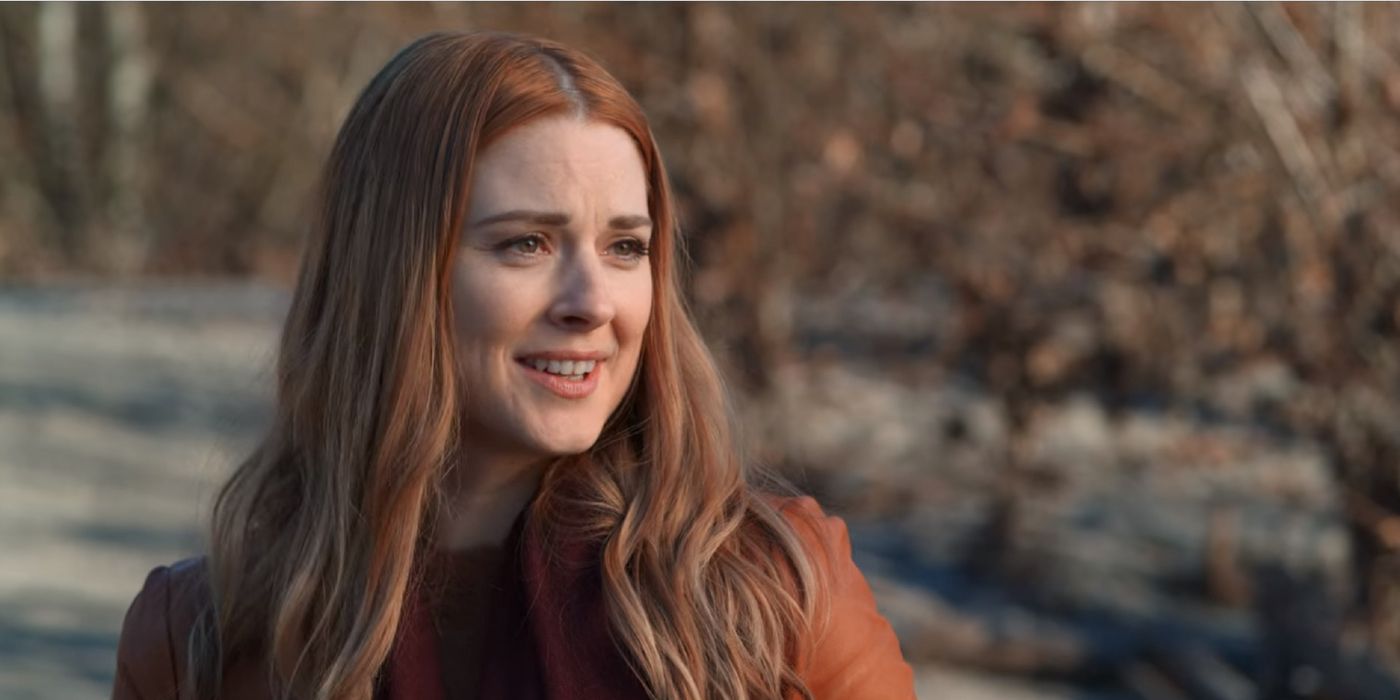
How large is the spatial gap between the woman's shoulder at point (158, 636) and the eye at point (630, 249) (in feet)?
2.26

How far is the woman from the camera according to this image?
209 cm

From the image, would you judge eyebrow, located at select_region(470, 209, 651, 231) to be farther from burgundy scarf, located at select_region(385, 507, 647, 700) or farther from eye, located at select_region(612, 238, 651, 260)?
burgundy scarf, located at select_region(385, 507, 647, 700)

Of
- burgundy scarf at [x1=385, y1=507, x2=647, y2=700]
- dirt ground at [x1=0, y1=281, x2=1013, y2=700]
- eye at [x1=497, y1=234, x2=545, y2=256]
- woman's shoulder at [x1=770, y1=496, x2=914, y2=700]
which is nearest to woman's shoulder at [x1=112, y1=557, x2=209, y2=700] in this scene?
burgundy scarf at [x1=385, y1=507, x2=647, y2=700]

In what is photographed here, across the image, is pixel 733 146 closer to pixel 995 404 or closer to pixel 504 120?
pixel 995 404

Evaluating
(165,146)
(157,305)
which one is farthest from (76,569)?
(165,146)

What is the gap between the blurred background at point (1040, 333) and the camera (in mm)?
5195

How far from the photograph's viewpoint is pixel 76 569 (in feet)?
23.4

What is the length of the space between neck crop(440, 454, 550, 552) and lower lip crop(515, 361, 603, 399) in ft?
0.47

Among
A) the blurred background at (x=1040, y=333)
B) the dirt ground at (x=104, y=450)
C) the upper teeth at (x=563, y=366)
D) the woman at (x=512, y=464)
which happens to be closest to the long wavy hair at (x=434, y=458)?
the woman at (x=512, y=464)

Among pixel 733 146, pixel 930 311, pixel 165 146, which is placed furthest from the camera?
pixel 165 146

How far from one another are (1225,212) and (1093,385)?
1272mm

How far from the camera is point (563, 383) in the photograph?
7.00 ft

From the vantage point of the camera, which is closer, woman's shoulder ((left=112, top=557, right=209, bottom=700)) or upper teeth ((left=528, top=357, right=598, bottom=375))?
upper teeth ((left=528, top=357, right=598, bottom=375))

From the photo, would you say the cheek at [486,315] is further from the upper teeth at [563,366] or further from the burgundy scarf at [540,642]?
the burgundy scarf at [540,642]
